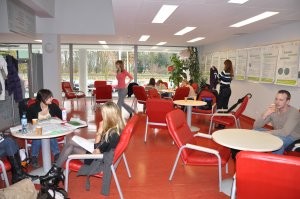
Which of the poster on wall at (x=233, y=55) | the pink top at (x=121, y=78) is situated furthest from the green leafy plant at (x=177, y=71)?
the pink top at (x=121, y=78)

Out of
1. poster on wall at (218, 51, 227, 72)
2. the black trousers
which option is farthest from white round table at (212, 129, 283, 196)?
poster on wall at (218, 51, 227, 72)

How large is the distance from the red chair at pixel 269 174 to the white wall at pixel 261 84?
4421 mm

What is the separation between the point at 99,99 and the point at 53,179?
4836mm

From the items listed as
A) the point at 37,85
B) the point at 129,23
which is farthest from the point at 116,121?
the point at 37,85

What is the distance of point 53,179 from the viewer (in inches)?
106

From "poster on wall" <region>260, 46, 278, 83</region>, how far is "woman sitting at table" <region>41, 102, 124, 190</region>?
478 cm

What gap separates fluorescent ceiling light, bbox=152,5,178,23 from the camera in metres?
4.15

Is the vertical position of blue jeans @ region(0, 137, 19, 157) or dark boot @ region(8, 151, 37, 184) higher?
blue jeans @ region(0, 137, 19, 157)

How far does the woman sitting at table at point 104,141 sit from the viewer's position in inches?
99.0

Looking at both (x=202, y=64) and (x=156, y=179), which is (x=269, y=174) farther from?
(x=202, y=64)

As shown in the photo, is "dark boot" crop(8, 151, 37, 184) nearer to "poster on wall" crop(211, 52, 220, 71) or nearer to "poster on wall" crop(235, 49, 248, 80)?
"poster on wall" crop(235, 49, 248, 80)

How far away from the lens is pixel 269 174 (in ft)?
4.72

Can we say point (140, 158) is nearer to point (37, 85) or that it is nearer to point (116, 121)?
point (116, 121)

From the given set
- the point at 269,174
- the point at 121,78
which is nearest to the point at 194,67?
the point at 121,78
